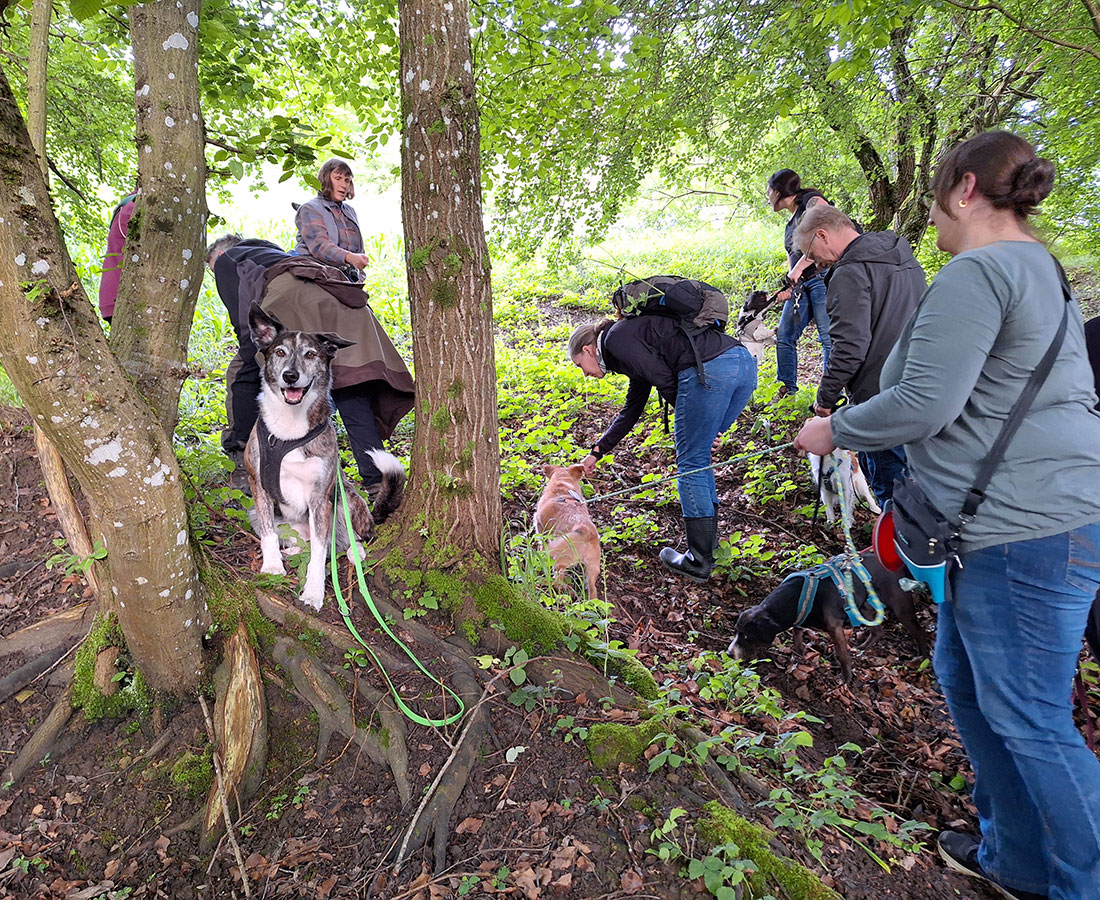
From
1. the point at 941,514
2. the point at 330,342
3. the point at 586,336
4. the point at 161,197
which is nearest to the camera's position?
the point at 941,514

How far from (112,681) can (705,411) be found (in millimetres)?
3384

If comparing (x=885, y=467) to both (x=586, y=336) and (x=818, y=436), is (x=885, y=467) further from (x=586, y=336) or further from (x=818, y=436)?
(x=586, y=336)

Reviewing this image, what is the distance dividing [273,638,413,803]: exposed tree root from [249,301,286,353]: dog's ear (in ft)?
4.78

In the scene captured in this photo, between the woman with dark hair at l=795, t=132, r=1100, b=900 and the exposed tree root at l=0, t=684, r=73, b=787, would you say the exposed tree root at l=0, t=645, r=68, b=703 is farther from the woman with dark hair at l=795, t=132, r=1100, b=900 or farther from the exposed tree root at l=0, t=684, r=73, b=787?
the woman with dark hair at l=795, t=132, r=1100, b=900

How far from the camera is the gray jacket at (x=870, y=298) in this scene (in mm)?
3328

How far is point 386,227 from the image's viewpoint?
43.9ft

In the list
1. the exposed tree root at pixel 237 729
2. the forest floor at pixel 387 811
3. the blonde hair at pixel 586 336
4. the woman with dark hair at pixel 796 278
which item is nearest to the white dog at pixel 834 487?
the woman with dark hair at pixel 796 278

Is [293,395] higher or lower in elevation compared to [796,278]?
lower

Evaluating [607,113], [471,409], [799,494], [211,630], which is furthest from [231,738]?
[607,113]

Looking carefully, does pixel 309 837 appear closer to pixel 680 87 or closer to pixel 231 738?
pixel 231 738

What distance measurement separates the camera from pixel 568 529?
12.4 ft

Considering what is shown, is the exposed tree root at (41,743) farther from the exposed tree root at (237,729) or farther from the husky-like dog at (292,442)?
the husky-like dog at (292,442)

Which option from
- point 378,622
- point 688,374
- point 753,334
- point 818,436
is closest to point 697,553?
point 688,374

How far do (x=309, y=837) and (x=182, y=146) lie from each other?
273 centimetres
